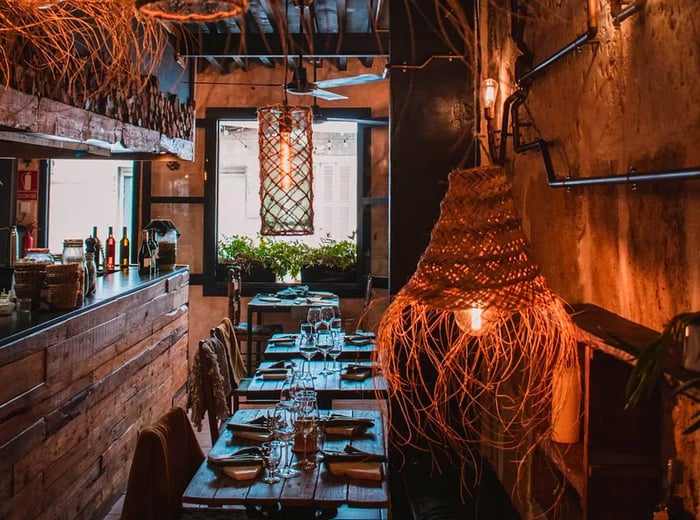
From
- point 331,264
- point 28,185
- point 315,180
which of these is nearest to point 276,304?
point 331,264

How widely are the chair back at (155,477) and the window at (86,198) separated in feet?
17.5

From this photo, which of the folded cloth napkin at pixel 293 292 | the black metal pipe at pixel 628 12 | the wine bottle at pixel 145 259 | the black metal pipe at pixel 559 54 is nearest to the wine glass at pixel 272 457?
the black metal pipe at pixel 559 54

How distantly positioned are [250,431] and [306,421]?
13.9 inches

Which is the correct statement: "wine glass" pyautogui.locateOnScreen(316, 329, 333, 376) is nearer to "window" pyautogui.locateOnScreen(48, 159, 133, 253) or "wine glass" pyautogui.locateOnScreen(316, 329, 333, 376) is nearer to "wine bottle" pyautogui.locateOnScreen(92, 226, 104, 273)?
"wine bottle" pyautogui.locateOnScreen(92, 226, 104, 273)

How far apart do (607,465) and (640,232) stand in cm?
52

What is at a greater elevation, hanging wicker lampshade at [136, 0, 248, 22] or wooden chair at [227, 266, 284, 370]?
hanging wicker lampshade at [136, 0, 248, 22]

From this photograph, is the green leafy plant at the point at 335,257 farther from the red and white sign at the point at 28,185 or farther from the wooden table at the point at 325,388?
the wooden table at the point at 325,388

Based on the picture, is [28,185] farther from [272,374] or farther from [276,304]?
[272,374]

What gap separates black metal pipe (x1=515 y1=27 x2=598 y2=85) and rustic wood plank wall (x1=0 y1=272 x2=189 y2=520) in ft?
7.10

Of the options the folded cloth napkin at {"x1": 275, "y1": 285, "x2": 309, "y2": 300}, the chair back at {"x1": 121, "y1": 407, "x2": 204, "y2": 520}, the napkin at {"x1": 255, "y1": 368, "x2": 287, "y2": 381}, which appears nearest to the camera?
the chair back at {"x1": 121, "y1": 407, "x2": 204, "y2": 520}

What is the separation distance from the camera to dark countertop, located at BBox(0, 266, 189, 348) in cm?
260

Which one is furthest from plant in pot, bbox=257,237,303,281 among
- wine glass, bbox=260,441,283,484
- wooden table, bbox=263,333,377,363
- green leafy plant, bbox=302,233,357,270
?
wine glass, bbox=260,441,283,484

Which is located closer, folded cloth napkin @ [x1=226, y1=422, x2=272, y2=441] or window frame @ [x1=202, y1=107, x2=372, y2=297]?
folded cloth napkin @ [x1=226, y1=422, x2=272, y2=441]

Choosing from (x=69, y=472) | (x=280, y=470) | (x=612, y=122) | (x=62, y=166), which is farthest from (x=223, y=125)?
(x=612, y=122)
